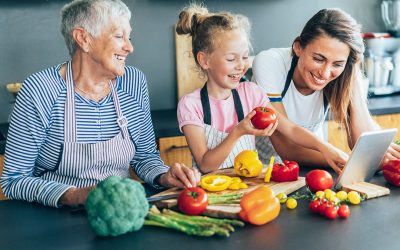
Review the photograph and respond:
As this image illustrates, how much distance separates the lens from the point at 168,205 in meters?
1.69

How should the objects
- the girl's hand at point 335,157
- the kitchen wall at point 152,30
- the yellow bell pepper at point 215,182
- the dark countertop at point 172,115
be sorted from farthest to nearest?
1. the kitchen wall at point 152,30
2. the dark countertop at point 172,115
3. the girl's hand at point 335,157
4. the yellow bell pepper at point 215,182

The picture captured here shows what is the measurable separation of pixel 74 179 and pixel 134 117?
1.03ft

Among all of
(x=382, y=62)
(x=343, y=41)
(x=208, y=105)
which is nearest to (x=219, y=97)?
(x=208, y=105)

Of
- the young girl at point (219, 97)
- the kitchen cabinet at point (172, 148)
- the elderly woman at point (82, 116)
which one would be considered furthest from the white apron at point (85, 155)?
the kitchen cabinet at point (172, 148)

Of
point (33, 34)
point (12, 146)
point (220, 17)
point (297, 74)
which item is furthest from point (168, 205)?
point (33, 34)

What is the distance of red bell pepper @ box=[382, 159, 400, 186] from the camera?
189 cm

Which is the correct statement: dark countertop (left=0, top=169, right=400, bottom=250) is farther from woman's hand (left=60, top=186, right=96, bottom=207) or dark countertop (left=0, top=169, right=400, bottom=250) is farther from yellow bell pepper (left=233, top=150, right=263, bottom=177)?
yellow bell pepper (left=233, top=150, right=263, bottom=177)

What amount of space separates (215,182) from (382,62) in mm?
A: 2384

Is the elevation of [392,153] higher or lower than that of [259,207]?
lower

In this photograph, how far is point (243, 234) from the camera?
1.49 m

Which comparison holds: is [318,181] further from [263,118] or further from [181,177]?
[181,177]

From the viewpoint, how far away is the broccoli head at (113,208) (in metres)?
1.45

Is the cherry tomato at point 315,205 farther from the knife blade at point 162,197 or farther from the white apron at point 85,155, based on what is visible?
the white apron at point 85,155

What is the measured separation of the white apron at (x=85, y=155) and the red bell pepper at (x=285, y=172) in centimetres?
54
